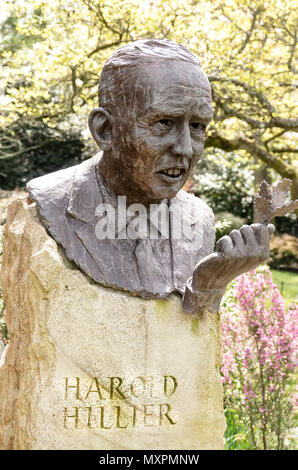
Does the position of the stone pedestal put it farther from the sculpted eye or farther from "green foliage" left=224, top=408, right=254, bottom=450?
"green foliage" left=224, top=408, right=254, bottom=450

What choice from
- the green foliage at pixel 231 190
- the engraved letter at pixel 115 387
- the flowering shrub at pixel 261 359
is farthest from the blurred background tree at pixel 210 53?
the green foliage at pixel 231 190

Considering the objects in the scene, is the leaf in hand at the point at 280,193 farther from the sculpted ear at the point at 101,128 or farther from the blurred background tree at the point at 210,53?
the blurred background tree at the point at 210,53

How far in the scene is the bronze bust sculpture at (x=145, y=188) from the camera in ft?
9.74

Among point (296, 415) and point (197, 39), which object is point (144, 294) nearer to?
point (296, 415)

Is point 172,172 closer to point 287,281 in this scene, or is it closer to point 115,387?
point 115,387

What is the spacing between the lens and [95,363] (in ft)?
10.4

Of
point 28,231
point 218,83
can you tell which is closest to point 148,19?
point 218,83

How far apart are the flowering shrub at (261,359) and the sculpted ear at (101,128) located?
2.51 metres

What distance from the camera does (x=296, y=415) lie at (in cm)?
638

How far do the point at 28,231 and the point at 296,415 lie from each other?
4153 millimetres

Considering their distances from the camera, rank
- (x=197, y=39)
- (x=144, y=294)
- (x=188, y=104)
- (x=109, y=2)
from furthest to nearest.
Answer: (x=197, y=39)
(x=109, y=2)
(x=144, y=294)
(x=188, y=104)

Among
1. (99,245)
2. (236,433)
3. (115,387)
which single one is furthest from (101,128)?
(236,433)

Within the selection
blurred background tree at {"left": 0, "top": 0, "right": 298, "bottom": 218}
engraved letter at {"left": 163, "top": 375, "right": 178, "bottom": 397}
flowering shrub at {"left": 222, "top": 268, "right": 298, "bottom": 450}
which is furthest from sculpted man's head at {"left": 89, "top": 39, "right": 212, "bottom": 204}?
blurred background tree at {"left": 0, "top": 0, "right": 298, "bottom": 218}

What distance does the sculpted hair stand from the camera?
9.92 ft
